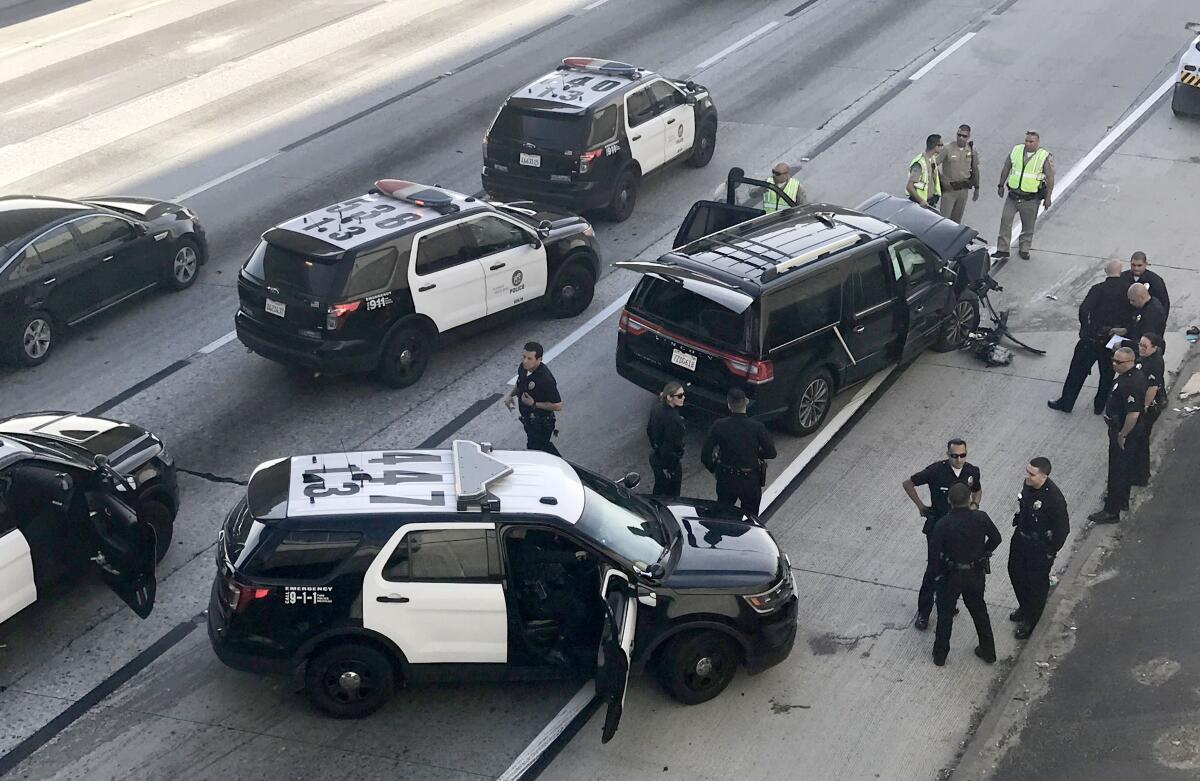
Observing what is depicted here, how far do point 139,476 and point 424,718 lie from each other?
3349 mm

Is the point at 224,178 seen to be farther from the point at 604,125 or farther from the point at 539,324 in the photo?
the point at 539,324

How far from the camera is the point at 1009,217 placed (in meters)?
17.2

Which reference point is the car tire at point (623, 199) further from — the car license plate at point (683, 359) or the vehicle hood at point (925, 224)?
the car license plate at point (683, 359)

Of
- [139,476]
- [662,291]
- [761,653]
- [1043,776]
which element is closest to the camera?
[1043,776]

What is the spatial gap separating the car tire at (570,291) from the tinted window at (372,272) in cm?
227

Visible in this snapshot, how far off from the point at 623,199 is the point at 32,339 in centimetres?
768

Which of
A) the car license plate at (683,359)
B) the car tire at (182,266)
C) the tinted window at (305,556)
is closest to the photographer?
the tinted window at (305,556)

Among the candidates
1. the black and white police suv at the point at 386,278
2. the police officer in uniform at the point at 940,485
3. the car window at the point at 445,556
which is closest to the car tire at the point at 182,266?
the black and white police suv at the point at 386,278

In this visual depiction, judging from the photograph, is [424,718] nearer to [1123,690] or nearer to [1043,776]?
[1043,776]

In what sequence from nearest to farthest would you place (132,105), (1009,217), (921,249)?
1. (921,249)
2. (1009,217)
3. (132,105)

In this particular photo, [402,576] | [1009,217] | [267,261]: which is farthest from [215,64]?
[402,576]

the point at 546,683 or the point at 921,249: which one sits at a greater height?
the point at 921,249

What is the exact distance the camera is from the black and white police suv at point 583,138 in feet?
59.1

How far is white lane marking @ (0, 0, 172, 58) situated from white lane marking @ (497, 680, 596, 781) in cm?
2026
